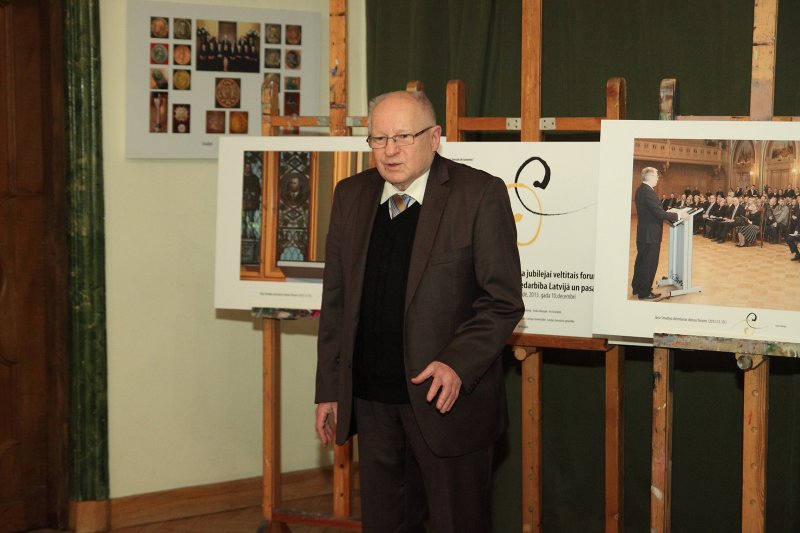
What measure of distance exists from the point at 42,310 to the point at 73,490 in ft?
2.39

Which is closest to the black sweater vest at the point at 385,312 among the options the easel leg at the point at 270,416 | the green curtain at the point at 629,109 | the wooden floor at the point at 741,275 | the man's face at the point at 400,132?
the man's face at the point at 400,132

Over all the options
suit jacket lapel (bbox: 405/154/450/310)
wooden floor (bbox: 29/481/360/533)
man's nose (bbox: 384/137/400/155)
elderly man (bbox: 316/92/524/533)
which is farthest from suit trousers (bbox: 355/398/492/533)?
wooden floor (bbox: 29/481/360/533)

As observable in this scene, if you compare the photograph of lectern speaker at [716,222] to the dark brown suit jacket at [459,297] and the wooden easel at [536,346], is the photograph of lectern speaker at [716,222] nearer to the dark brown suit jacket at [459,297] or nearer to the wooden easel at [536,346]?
the wooden easel at [536,346]

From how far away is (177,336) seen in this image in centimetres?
386

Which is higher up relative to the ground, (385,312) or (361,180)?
(361,180)

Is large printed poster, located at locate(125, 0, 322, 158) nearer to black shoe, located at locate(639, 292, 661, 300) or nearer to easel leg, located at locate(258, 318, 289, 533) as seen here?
easel leg, located at locate(258, 318, 289, 533)

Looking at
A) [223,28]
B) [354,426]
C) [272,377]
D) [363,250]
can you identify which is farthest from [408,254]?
[223,28]

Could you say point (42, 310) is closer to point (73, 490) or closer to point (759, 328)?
point (73, 490)

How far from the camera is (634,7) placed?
327 cm

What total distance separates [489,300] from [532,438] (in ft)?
3.30

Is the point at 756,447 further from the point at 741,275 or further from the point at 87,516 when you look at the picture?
the point at 87,516

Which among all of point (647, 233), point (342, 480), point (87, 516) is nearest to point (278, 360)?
point (342, 480)

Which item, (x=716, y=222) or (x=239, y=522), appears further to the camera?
(x=239, y=522)

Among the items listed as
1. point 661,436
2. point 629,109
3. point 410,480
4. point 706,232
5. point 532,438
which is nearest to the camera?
point 410,480
